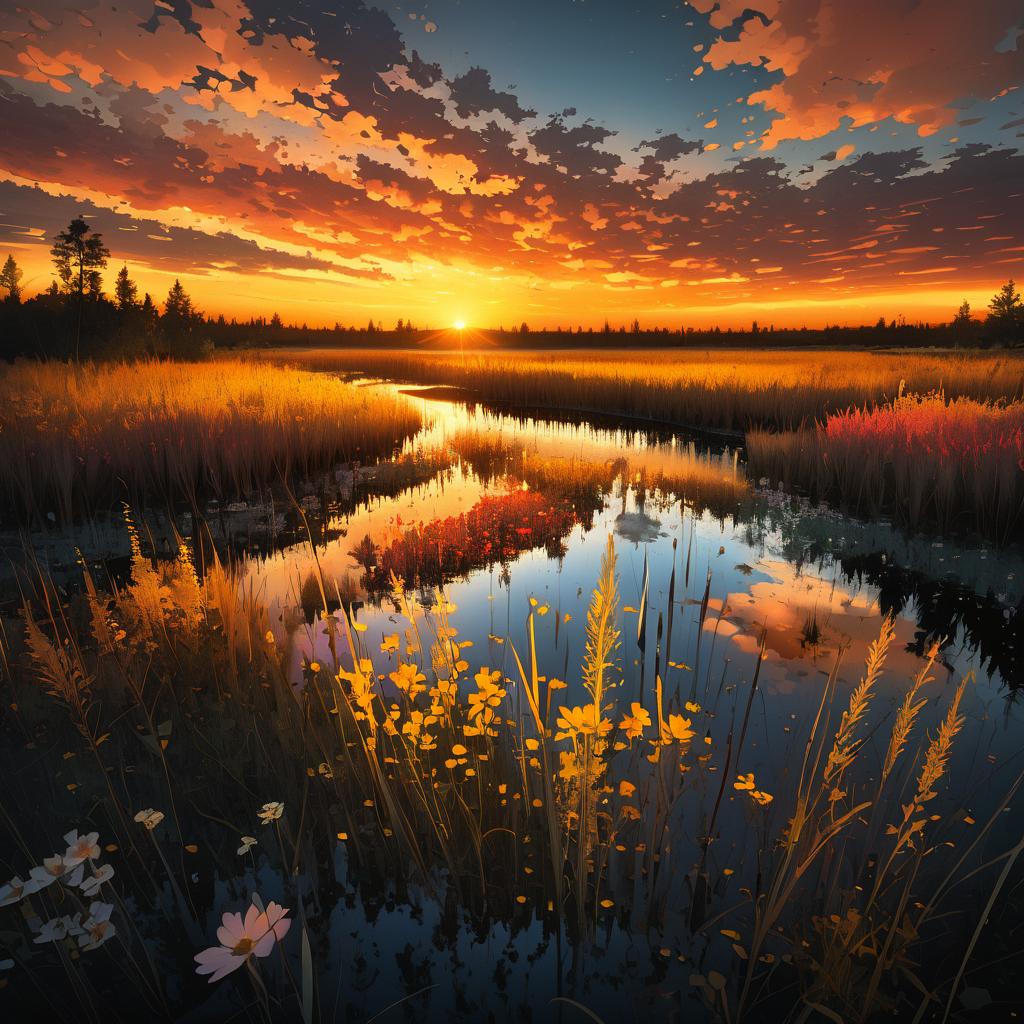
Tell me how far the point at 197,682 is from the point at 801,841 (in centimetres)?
396

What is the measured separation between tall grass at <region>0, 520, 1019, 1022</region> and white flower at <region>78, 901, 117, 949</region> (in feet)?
0.20

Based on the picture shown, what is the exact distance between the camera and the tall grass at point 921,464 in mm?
7621

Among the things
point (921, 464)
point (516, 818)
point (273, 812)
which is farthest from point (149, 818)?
point (921, 464)

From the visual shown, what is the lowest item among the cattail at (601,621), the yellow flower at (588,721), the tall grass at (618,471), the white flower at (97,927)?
the tall grass at (618,471)

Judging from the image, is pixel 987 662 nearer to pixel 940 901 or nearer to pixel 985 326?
pixel 940 901

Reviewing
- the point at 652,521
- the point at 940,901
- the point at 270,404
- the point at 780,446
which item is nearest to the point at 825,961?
the point at 940,901

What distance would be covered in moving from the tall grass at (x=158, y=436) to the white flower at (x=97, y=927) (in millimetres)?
7459

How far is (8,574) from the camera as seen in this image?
20.3 feet

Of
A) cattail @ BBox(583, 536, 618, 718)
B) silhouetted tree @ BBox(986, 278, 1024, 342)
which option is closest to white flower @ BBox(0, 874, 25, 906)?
cattail @ BBox(583, 536, 618, 718)

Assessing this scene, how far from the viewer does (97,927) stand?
1861mm

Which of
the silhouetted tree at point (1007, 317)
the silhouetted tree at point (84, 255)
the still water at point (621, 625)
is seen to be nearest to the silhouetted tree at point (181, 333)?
the silhouetted tree at point (84, 255)

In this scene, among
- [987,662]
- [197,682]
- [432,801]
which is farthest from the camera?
[987,662]

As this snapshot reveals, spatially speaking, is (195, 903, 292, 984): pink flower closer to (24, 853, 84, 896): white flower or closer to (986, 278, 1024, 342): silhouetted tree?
(24, 853, 84, 896): white flower

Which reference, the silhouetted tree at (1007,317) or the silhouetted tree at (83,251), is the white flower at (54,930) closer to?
the silhouetted tree at (83,251)
